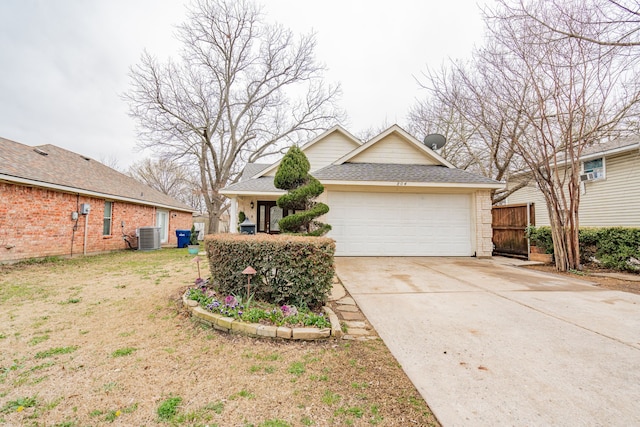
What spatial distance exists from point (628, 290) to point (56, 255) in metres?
15.1

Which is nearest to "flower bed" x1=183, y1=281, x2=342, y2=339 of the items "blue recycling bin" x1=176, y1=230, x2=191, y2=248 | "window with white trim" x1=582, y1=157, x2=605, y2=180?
"blue recycling bin" x1=176, y1=230, x2=191, y2=248

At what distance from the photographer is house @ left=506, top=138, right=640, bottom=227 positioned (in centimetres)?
970

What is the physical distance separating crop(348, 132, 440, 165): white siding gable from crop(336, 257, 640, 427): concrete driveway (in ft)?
19.4

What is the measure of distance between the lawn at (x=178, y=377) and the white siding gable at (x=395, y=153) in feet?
27.5

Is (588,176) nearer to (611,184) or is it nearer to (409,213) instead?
(611,184)

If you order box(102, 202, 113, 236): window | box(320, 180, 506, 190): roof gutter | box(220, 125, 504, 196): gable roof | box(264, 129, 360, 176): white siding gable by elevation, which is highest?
box(264, 129, 360, 176): white siding gable

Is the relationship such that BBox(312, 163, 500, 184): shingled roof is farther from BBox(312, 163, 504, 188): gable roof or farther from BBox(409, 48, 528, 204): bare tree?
BBox(409, 48, 528, 204): bare tree

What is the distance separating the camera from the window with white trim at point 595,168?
1076cm

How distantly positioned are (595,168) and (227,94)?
2091 centimetres

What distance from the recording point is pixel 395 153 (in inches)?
408

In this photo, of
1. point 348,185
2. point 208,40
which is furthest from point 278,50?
point 348,185

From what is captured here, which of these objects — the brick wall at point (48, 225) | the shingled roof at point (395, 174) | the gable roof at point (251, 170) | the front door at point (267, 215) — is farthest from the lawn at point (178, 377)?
the gable roof at point (251, 170)

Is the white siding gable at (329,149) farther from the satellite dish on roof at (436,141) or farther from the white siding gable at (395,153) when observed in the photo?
the satellite dish on roof at (436,141)

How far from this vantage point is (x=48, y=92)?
624 inches
